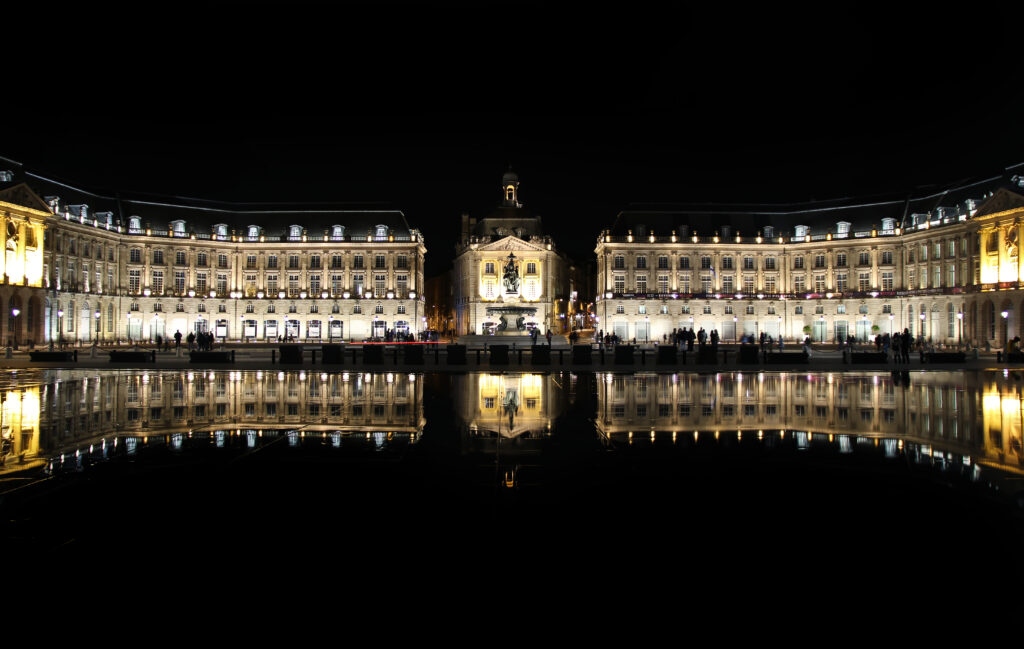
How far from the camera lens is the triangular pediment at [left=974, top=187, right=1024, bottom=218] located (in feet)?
198

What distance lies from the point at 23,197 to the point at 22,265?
20.7 ft

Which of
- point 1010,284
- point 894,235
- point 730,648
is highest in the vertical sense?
point 894,235

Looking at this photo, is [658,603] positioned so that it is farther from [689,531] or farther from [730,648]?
[689,531]

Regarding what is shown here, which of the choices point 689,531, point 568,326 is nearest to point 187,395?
point 689,531

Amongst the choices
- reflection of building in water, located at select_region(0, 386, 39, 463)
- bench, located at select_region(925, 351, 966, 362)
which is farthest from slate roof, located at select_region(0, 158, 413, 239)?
reflection of building in water, located at select_region(0, 386, 39, 463)

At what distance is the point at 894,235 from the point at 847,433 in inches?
3191

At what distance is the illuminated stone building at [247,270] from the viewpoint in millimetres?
79750

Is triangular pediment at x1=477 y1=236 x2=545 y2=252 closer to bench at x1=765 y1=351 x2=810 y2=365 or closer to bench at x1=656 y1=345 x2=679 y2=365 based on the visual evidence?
bench at x1=656 y1=345 x2=679 y2=365

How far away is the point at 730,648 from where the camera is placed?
468 cm

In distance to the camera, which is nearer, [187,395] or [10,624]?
[10,624]

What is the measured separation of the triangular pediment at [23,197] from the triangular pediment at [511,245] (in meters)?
48.8

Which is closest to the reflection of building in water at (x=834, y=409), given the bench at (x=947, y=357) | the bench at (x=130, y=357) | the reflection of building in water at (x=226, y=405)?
the reflection of building in water at (x=226, y=405)

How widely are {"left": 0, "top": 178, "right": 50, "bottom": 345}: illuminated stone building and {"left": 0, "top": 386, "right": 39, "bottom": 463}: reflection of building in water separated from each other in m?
47.9

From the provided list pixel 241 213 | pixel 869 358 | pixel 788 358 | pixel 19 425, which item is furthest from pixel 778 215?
pixel 19 425
